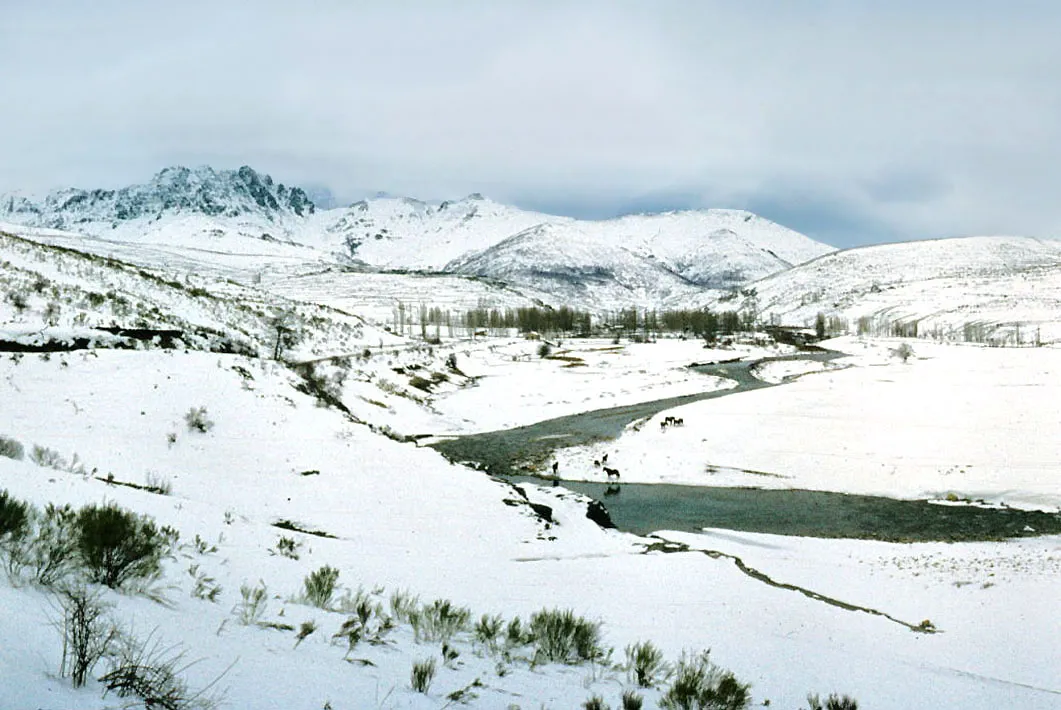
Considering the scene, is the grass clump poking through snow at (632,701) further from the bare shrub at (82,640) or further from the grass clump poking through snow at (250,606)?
the bare shrub at (82,640)

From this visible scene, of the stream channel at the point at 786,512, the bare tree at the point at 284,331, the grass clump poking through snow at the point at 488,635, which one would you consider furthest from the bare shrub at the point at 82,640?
the bare tree at the point at 284,331

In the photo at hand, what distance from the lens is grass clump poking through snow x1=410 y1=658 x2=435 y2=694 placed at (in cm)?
431

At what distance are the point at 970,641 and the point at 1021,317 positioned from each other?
211m

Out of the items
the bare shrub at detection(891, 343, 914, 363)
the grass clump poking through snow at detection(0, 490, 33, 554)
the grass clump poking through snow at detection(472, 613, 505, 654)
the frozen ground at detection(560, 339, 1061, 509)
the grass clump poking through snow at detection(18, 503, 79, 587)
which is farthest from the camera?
the bare shrub at detection(891, 343, 914, 363)

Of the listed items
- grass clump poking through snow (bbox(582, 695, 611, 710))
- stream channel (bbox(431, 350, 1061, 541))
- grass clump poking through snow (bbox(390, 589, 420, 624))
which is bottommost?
stream channel (bbox(431, 350, 1061, 541))

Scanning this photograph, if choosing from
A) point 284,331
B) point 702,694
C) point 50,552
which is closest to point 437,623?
point 702,694

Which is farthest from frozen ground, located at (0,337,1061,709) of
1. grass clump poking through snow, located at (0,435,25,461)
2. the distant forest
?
the distant forest

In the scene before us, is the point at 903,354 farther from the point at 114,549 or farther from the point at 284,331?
the point at 114,549

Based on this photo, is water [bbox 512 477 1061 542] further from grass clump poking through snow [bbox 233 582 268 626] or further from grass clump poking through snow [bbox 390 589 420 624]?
grass clump poking through snow [bbox 233 582 268 626]

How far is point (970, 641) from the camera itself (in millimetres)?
9875

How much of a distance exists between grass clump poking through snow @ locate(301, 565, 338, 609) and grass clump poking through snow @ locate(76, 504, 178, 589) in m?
1.43

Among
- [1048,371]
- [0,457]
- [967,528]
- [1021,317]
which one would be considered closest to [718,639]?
[0,457]

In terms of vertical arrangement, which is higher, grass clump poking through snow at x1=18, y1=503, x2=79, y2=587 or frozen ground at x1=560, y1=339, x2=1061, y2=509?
grass clump poking through snow at x1=18, y1=503, x2=79, y2=587

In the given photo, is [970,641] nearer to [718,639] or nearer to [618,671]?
[718,639]
